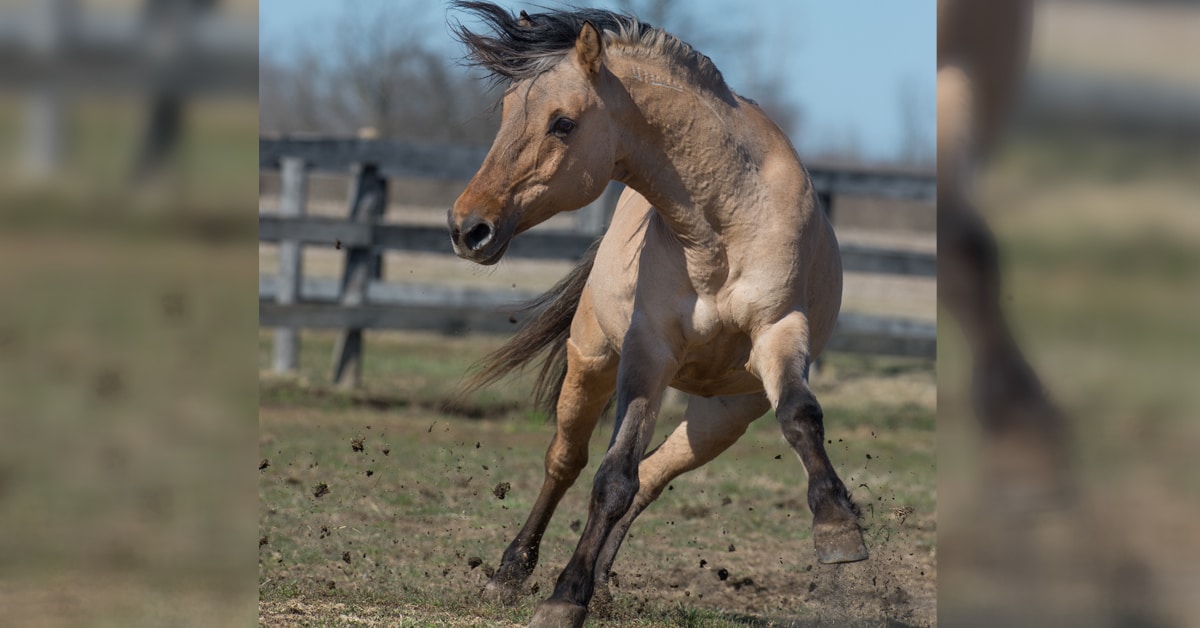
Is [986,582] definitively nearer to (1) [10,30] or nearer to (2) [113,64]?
(2) [113,64]

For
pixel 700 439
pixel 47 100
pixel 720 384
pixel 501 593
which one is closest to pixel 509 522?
pixel 501 593

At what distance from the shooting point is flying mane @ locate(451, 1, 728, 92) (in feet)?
11.1

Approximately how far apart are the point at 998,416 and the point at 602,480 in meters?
2.61

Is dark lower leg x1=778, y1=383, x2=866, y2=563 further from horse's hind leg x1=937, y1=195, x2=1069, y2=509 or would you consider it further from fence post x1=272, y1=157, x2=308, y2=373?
fence post x1=272, y1=157, x2=308, y2=373

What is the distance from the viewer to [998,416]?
0.96 meters

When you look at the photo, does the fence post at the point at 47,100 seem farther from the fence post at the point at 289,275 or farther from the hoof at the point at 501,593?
the fence post at the point at 289,275

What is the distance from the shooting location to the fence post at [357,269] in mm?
9414

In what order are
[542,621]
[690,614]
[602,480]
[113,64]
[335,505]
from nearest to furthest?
[113,64] < [542,621] < [602,480] < [690,614] < [335,505]

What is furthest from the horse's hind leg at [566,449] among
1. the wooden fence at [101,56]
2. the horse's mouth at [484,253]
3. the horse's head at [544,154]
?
the wooden fence at [101,56]

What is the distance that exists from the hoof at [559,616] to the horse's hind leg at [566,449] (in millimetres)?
1063

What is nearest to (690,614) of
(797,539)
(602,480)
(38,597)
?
(602,480)

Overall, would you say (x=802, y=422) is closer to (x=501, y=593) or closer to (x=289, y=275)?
(x=501, y=593)

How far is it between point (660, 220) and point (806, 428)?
0.95 metres

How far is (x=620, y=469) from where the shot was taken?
3529 millimetres
